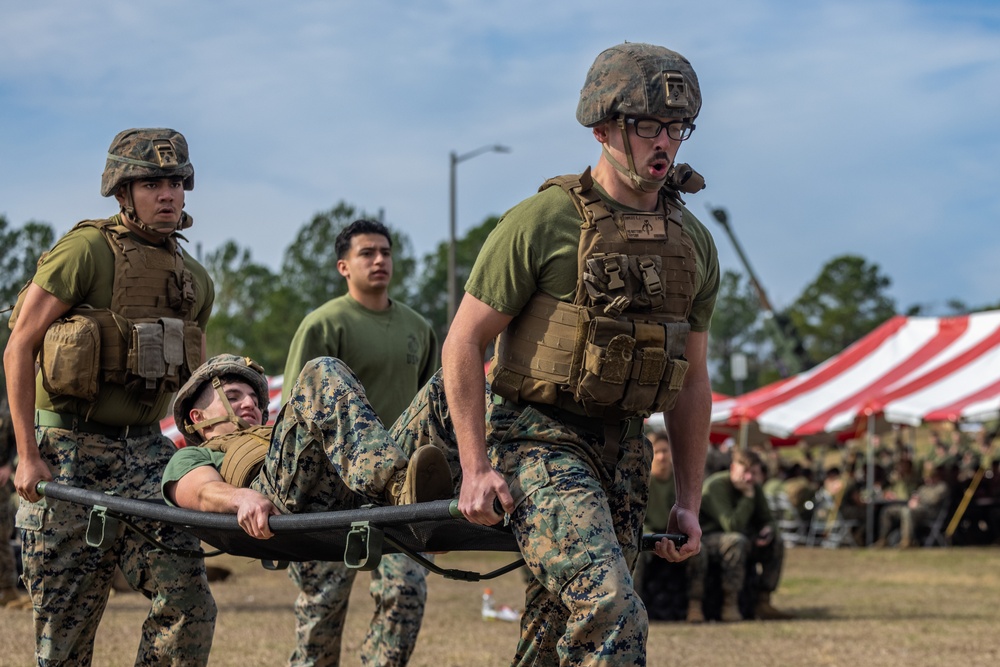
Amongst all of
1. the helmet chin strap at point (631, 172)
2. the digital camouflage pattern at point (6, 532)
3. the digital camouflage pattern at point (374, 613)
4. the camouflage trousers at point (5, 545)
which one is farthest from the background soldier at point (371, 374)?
the camouflage trousers at point (5, 545)

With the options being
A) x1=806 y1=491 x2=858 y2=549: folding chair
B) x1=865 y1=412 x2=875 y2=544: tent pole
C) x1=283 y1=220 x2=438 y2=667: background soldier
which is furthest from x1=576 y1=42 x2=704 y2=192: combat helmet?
x1=806 y1=491 x2=858 y2=549: folding chair

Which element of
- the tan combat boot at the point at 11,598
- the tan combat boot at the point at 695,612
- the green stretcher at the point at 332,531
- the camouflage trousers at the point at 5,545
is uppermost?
the green stretcher at the point at 332,531

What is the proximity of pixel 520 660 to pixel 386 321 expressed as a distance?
275 cm

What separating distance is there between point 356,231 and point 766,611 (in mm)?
6409

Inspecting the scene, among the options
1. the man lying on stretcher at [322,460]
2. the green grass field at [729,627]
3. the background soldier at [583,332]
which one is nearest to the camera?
the background soldier at [583,332]

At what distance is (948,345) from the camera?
19688 millimetres

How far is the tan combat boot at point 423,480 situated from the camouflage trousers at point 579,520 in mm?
203

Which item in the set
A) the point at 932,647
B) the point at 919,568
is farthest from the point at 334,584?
the point at 919,568

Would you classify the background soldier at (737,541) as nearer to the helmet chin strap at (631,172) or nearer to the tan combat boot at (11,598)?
the tan combat boot at (11,598)

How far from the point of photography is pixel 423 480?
4199 millimetres

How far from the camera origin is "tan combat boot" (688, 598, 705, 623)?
447 inches

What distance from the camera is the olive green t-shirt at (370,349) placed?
6590mm

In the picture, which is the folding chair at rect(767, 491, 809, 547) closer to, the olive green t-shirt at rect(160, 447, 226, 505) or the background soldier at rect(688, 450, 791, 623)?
the background soldier at rect(688, 450, 791, 623)

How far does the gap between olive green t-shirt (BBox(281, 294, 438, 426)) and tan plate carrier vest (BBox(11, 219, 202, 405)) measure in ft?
3.51
